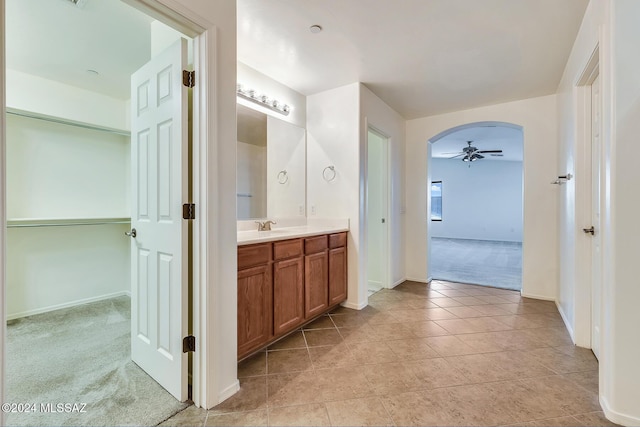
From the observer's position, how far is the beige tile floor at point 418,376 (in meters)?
1.47

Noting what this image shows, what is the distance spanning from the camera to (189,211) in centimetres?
152

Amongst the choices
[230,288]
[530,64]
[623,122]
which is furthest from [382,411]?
[530,64]

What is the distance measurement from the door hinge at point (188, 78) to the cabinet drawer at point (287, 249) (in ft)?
3.89

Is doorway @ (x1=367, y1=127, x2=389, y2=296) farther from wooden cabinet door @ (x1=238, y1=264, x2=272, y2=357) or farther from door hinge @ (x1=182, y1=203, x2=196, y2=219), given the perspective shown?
door hinge @ (x1=182, y1=203, x2=196, y2=219)

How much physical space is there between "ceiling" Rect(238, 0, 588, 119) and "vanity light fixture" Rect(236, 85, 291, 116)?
0.24m

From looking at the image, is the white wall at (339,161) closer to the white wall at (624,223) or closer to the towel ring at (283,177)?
the towel ring at (283,177)

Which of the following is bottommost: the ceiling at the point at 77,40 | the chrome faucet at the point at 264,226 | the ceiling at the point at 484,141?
the chrome faucet at the point at 264,226

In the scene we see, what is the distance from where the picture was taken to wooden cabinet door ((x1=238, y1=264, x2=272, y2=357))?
1.89 meters

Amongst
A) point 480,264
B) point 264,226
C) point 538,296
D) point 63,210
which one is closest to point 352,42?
point 264,226

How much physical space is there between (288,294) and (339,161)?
1573mm

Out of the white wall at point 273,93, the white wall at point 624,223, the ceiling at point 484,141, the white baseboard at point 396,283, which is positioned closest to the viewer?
the white wall at point 624,223

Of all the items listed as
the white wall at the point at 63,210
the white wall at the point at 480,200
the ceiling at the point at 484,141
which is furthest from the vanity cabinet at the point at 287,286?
the white wall at the point at 480,200

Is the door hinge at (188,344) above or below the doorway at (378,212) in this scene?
below

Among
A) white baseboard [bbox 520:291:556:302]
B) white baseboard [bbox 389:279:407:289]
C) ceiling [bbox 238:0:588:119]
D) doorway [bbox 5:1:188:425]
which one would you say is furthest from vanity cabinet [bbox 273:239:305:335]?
white baseboard [bbox 520:291:556:302]
